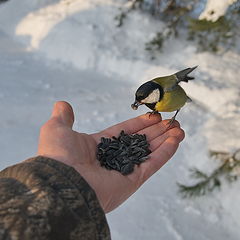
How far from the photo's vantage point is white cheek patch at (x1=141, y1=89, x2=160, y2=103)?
5.72 ft

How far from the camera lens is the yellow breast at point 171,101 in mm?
1821

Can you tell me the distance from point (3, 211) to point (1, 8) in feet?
17.5

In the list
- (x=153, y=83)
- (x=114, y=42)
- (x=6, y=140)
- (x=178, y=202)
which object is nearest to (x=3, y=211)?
(x=153, y=83)

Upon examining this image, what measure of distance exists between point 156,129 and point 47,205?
3.37 ft

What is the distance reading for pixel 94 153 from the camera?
176 centimetres

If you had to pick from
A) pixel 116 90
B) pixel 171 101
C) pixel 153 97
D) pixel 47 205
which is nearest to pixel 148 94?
pixel 153 97

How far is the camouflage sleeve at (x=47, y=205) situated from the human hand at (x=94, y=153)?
1.01ft

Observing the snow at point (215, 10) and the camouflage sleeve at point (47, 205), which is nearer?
the camouflage sleeve at point (47, 205)

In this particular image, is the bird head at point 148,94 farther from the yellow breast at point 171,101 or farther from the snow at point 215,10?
the snow at point 215,10

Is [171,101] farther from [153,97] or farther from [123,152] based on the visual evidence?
[123,152]

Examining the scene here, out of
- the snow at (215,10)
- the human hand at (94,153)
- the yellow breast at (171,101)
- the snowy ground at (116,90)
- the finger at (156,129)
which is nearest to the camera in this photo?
the human hand at (94,153)

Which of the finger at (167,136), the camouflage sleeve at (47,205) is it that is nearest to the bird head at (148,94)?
the finger at (167,136)

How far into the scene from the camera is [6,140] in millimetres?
3152

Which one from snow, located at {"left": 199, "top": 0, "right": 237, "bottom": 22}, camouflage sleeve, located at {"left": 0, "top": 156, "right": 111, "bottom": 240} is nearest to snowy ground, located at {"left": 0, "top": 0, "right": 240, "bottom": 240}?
snow, located at {"left": 199, "top": 0, "right": 237, "bottom": 22}
